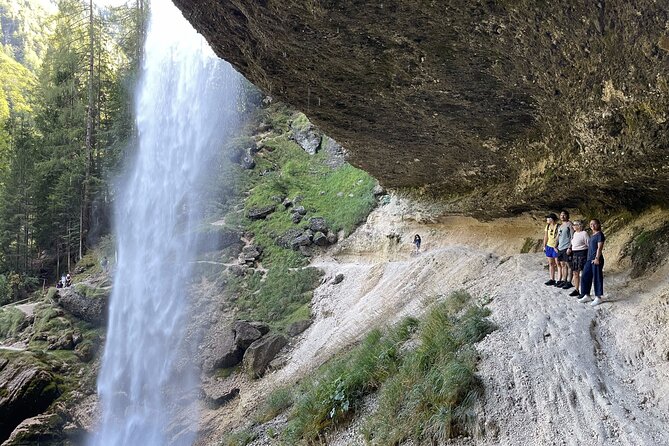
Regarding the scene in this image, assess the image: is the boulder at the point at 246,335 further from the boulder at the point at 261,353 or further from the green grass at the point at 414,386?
the green grass at the point at 414,386

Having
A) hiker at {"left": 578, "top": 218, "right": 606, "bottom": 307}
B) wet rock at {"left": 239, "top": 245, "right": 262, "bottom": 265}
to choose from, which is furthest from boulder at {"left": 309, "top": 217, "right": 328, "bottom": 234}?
hiker at {"left": 578, "top": 218, "right": 606, "bottom": 307}

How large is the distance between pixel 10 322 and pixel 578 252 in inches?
815

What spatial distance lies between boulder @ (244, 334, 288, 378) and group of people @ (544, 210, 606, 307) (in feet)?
26.6

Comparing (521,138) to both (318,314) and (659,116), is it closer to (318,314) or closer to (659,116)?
(659,116)

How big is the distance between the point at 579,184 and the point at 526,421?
15.0 ft

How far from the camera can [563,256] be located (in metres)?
7.27

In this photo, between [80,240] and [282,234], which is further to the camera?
[80,240]

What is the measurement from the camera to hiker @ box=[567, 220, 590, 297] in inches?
262

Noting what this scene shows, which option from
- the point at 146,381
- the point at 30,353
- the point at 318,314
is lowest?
the point at 146,381

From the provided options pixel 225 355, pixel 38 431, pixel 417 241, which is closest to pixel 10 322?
pixel 38 431

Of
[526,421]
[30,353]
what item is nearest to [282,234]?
[30,353]

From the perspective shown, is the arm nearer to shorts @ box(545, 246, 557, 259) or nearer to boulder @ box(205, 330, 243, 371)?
shorts @ box(545, 246, 557, 259)

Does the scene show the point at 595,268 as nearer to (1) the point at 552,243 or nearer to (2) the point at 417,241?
(1) the point at 552,243

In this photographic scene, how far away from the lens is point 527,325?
576cm
